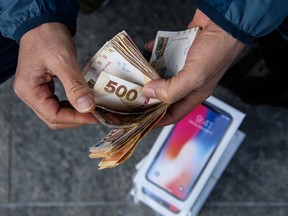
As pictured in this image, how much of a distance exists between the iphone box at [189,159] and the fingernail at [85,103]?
993 mm

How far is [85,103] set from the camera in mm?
1521

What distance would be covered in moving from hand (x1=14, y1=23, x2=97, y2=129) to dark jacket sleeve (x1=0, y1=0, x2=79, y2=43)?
0.08 feet

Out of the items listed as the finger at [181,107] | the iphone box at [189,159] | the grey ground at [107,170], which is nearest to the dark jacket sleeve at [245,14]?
the finger at [181,107]

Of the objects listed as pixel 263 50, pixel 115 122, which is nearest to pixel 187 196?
pixel 263 50

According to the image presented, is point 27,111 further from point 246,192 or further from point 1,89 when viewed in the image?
point 246,192

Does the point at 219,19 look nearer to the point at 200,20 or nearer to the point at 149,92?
Result: the point at 200,20

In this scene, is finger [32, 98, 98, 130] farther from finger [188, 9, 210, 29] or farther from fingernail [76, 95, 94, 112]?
finger [188, 9, 210, 29]

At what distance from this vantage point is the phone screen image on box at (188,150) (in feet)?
7.93

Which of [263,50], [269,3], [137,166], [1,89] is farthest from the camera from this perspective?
[1,89]

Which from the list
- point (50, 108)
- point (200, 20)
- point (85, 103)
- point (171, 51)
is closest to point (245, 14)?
point (200, 20)

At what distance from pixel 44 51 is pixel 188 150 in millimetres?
1049

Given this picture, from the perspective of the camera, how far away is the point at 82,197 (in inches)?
106

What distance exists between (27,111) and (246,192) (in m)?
1.26

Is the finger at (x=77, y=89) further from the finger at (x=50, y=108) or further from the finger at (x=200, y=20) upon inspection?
the finger at (x=200, y=20)
